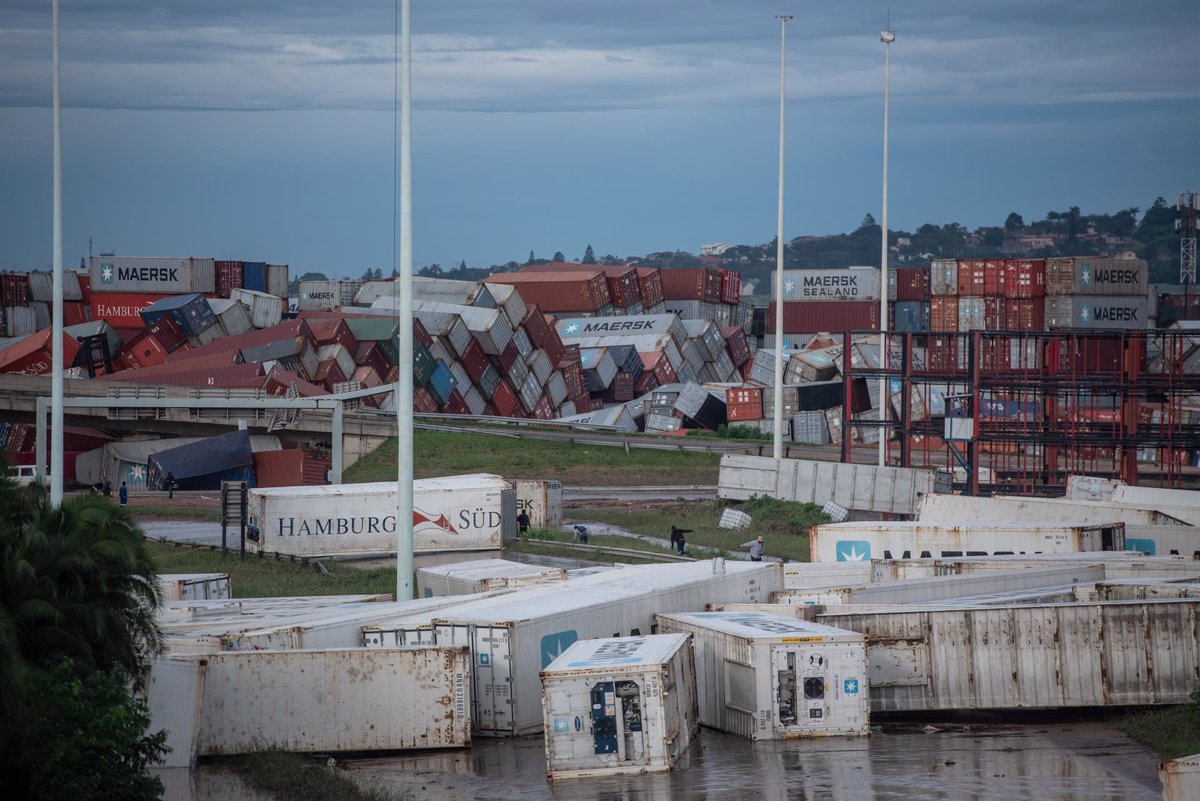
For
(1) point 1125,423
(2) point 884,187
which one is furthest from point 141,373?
(1) point 1125,423

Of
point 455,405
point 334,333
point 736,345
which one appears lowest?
point 455,405

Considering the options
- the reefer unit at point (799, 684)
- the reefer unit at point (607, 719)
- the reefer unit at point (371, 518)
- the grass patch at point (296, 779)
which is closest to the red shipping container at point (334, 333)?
the reefer unit at point (371, 518)

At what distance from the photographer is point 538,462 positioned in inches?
2488

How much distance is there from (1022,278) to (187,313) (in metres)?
54.9

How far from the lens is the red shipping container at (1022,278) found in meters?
74.5

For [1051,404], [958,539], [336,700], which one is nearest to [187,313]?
Answer: [1051,404]

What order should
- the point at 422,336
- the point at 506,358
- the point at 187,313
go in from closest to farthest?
1. the point at 422,336
2. the point at 187,313
3. the point at 506,358

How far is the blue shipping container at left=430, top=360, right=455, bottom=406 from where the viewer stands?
278 feet

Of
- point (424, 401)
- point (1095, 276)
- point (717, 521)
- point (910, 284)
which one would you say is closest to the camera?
point (717, 521)

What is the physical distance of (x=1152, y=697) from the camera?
68.4ft

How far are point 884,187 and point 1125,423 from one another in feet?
51.0

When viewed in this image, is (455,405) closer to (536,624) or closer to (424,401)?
(424,401)

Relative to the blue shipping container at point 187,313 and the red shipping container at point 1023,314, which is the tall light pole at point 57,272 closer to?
the red shipping container at point 1023,314

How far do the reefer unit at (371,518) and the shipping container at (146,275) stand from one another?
67555mm
